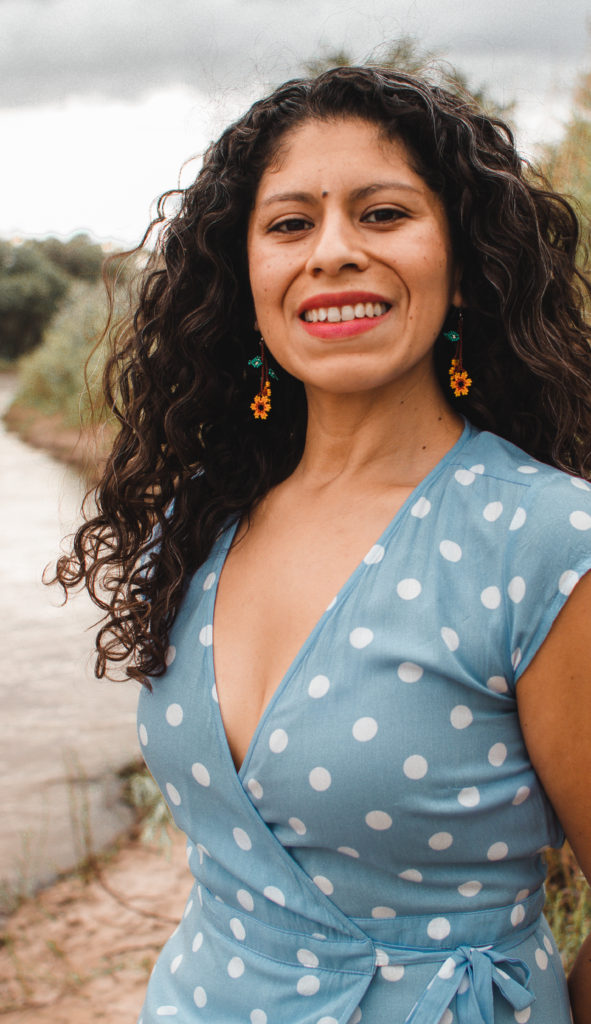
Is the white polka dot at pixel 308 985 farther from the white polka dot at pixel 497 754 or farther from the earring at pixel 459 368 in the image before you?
the earring at pixel 459 368

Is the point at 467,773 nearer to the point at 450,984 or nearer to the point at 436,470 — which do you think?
the point at 450,984

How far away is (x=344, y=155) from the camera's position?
1.19 metres

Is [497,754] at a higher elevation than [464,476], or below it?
below

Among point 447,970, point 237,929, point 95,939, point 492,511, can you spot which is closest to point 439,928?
point 447,970

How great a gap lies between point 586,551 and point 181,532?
67 centimetres

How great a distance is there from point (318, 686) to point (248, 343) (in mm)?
706

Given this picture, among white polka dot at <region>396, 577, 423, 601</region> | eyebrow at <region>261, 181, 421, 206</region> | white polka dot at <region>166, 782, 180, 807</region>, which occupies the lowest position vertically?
white polka dot at <region>166, 782, 180, 807</region>

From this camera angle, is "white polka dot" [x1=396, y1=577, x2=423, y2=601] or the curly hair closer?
"white polka dot" [x1=396, y1=577, x2=423, y2=601]

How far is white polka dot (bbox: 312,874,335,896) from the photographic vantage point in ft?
3.53

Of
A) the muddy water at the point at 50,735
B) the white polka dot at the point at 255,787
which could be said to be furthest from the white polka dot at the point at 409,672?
the muddy water at the point at 50,735

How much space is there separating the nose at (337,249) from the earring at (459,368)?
230 mm

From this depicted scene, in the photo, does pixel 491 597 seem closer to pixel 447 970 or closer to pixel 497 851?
pixel 497 851

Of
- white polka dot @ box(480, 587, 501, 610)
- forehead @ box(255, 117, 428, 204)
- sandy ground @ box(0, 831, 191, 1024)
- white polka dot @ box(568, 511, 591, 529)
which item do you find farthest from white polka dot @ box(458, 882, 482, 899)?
sandy ground @ box(0, 831, 191, 1024)

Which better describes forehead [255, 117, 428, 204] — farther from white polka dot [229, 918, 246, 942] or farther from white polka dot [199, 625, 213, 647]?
white polka dot [229, 918, 246, 942]
